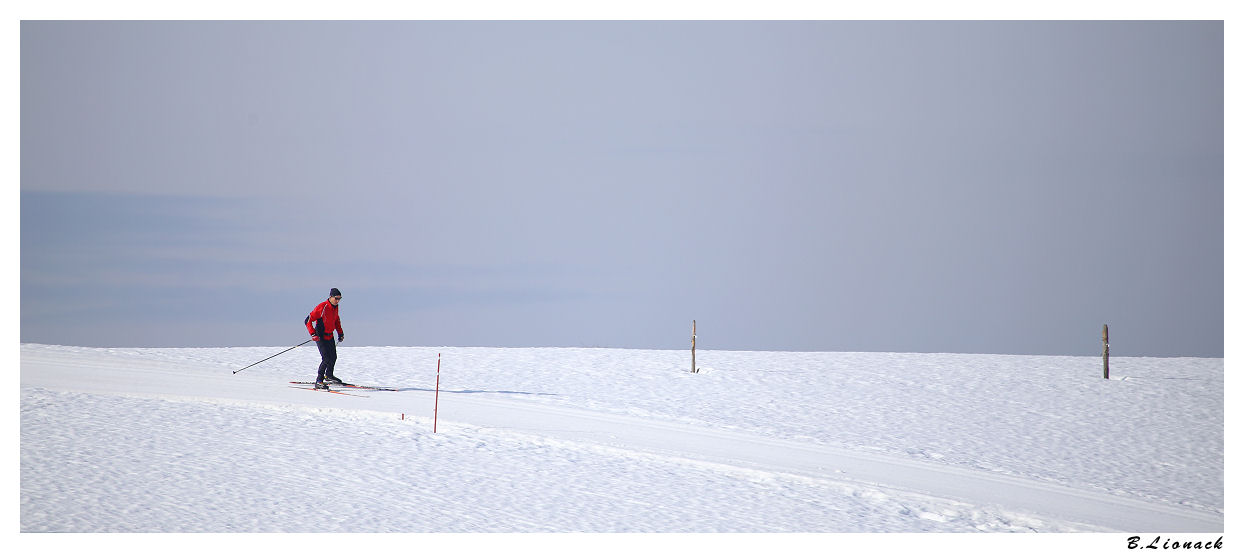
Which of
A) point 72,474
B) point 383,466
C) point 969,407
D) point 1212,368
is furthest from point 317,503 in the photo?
point 1212,368

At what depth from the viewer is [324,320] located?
58.0 feet

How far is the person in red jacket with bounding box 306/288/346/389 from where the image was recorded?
57.8ft

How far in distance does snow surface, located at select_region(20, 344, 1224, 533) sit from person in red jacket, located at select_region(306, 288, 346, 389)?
61cm

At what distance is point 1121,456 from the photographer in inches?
669

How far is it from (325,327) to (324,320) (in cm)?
13

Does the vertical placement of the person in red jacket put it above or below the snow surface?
above

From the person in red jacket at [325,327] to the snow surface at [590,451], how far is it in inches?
24.0

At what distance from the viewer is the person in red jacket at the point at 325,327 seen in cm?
1762

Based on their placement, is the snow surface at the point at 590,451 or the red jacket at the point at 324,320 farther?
the red jacket at the point at 324,320

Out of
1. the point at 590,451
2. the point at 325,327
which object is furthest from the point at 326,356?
the point at 590,451

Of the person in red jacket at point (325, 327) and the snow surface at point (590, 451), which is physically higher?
the person in red jacket at point (325, 327)

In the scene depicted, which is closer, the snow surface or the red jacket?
the snow surface

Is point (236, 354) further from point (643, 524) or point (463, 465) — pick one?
point (643, 524)

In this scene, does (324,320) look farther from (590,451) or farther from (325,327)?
(590,451)
